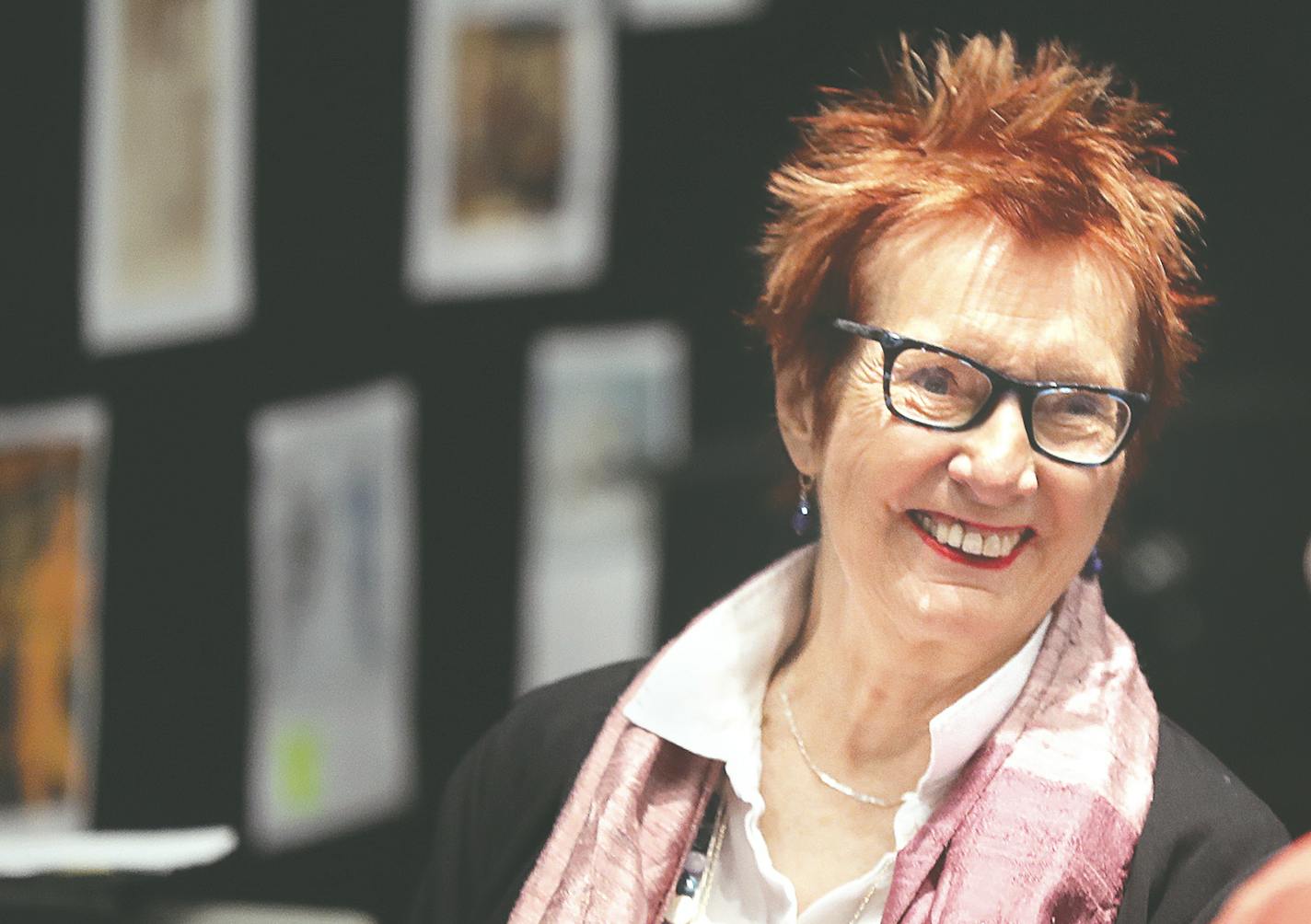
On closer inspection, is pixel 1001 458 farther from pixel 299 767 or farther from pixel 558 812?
pixel 299 767

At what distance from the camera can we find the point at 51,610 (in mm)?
2881

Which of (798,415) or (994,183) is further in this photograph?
(798,415)

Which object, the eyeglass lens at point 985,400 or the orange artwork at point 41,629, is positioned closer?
the eyeglass lens at point 985,400

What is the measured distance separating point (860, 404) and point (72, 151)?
1.76m

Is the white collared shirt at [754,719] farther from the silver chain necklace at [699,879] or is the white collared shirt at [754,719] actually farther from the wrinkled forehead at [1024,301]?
the wrinkled forehead at [1024,301]

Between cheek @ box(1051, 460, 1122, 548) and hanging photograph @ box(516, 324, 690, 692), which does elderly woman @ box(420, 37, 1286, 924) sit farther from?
hanging photograph @ box(516, 324, 690, 692)

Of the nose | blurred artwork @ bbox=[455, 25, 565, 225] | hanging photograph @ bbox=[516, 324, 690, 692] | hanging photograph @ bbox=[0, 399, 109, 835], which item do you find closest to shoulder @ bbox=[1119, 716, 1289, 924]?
the nose

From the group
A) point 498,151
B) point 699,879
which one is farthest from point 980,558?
point 498,151

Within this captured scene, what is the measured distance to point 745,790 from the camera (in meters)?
1.65

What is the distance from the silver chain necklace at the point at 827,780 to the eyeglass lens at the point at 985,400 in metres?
0.35

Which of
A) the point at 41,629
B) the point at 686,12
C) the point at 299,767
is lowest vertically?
the point at 299,767

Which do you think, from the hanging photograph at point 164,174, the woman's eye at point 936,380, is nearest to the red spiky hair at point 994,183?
the woman's eye at point 936,380

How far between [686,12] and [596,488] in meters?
0.70

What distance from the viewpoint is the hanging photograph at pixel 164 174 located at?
2801 millimetres
